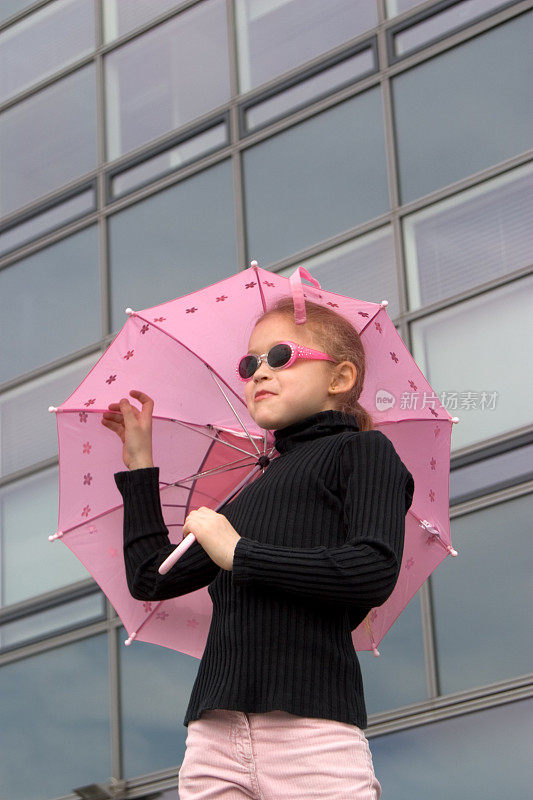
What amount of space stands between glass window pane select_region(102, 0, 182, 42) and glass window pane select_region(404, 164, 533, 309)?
291cm

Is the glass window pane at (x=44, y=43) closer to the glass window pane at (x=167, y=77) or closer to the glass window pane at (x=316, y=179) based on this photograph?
the glass window pane at (x=167, y=77)

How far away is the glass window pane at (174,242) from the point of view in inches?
303

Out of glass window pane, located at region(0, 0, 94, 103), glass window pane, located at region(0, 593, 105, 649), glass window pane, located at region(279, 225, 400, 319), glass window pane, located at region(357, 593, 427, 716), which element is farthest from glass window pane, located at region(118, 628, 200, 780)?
glass window pane, located at region(0, 0, 94, 103)

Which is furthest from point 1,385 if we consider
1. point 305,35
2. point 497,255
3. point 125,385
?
point 125,385

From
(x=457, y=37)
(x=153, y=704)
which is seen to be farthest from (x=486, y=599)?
(x=457, y=37)

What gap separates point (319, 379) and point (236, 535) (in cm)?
53

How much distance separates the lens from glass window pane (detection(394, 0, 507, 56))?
22.4ft

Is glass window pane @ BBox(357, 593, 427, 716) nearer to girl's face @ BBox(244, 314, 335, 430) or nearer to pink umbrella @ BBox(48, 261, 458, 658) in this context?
pink umbrella @ BBox(48, 261, 458, 658)

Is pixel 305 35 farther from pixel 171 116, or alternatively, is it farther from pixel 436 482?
pixel 436 482

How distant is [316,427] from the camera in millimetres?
2982

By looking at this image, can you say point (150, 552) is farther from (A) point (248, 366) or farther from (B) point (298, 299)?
(B) point (298, 299)

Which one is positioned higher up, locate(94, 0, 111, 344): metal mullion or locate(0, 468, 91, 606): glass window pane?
locate(94, 0, 111, 344): metal mullion

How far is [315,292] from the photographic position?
10.6 ft

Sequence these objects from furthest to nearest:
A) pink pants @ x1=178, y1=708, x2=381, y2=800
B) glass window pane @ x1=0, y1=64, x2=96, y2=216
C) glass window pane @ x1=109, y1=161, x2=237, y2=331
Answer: glass window pane @ x1=0, y1=64, x2=96, y2=216 → glass window pane @ x1=109, y1=161, x2=237, y2=331 → pink pants @ x1=178, y1=708, x2=381, y2=800
